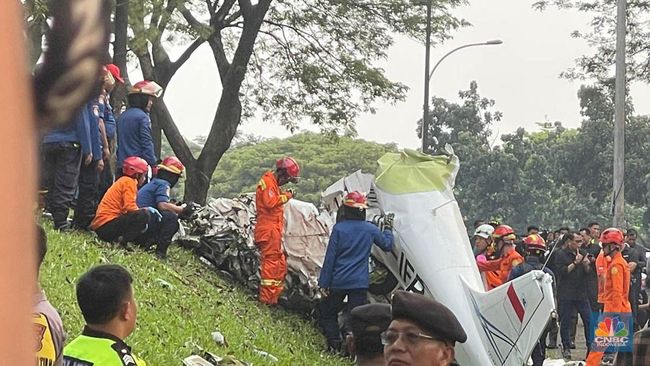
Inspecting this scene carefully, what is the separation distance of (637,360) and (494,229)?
9832 millimetres

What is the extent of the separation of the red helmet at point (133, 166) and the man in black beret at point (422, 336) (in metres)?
7.21

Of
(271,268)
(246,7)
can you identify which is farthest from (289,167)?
(246,7)

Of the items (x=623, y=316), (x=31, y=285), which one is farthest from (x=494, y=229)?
(x=31, y=285)

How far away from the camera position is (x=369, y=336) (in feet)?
14.1

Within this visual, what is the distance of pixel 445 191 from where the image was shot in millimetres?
11625

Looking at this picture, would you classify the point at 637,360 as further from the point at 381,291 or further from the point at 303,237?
the point at 303,237

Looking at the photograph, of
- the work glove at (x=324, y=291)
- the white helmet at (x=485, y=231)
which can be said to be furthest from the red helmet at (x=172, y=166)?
the white helmet at (x=485, y=231)

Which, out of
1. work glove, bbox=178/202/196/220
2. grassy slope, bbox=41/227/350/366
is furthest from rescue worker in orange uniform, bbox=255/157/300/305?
work glove, bbox=178/202/196/220

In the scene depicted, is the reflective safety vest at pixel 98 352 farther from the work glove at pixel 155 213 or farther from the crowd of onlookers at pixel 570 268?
the crowd of onlookers at pixel 570 268

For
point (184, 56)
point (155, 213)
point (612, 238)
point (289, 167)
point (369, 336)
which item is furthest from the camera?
point (184, 56)

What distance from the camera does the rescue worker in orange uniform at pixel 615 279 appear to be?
13375 millimetres

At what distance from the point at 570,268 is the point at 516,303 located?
5654 mm

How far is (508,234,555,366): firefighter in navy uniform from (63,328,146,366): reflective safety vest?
28.8 ft
